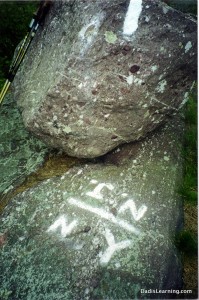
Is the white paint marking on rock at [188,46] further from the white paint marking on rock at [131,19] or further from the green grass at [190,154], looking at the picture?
the green grass at [190,154]

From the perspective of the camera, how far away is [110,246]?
245 cm

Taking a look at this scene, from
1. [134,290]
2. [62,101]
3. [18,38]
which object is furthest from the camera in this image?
[18,38]

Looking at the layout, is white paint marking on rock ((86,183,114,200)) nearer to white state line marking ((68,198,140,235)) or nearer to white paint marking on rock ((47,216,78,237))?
white state line marking ((68,198,140,235))

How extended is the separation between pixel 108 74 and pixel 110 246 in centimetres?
147

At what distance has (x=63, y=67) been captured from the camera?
2389 millimetres

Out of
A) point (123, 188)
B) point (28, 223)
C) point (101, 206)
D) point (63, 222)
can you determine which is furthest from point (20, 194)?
point (123, 188)

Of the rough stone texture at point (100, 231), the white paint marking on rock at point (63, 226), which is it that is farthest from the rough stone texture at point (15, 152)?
the white paint marking on rock at point (63, 226)

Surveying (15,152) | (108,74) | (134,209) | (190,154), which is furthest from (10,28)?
(134,209)

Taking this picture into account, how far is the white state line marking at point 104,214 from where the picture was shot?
2.53 meters

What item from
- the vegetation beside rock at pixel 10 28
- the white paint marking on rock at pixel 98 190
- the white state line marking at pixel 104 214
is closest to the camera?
the white state line marking at pixel 104 214

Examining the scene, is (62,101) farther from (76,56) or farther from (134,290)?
(134,290)

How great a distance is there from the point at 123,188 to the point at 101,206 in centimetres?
28

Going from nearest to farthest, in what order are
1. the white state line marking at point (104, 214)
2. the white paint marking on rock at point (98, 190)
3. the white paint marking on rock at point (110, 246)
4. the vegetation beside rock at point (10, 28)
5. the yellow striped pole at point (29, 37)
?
the white paint marking on rock at point (110, 246) → the white state line marking at point (104, 214) → the white paint marking on rock at point (98, 190) → the yellow striped pole at point (29, 37) → the vegetation beside rock at point (10, 28)

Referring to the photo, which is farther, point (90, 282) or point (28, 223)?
point (28, 223)
